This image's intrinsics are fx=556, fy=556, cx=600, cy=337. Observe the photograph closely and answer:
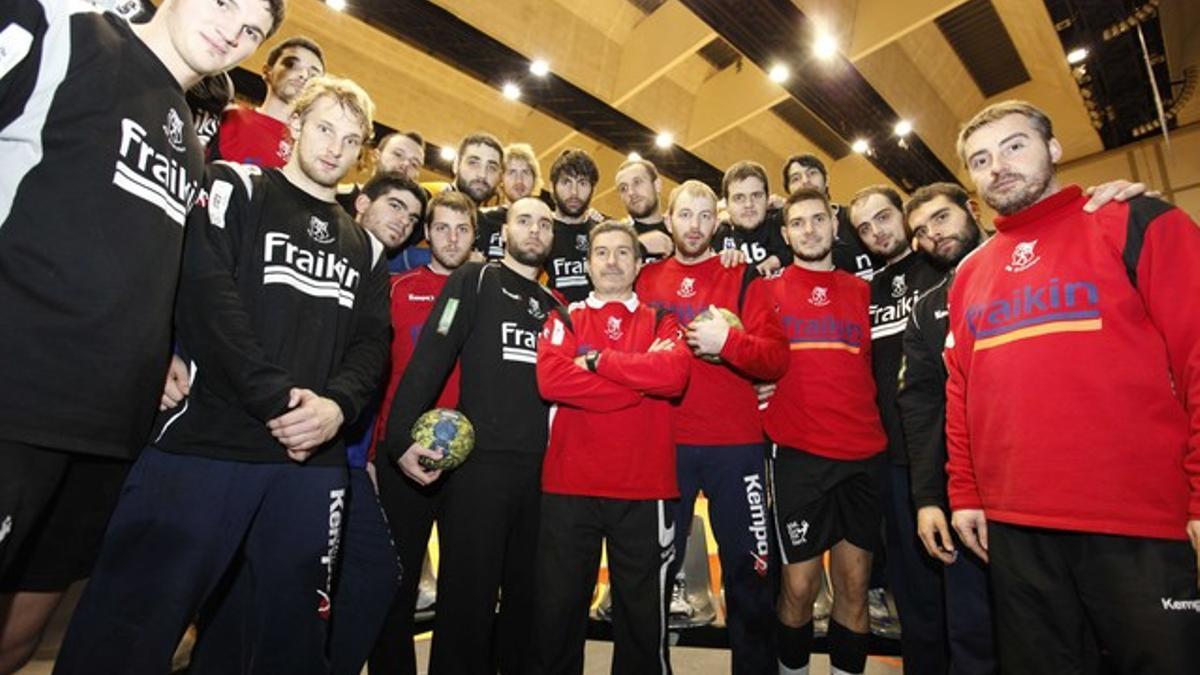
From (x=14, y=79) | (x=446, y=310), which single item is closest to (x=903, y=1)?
(x=446, y=310)

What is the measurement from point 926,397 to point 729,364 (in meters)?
0.95

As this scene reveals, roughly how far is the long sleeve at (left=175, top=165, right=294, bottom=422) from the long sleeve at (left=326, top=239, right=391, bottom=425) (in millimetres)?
205

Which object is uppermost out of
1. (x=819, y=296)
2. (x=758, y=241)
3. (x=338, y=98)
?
(x=758, y=241)

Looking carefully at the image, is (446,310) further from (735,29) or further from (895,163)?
(895,163)

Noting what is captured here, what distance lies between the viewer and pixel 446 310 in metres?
2.88

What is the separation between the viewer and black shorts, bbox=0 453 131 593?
171 centimetres

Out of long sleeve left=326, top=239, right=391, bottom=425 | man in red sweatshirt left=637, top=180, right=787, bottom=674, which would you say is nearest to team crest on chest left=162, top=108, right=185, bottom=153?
long sleeve left=326, top=239, right=391, bottom=425

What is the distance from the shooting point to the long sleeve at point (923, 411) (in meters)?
2.55

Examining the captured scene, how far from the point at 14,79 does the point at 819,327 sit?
3.28 metres

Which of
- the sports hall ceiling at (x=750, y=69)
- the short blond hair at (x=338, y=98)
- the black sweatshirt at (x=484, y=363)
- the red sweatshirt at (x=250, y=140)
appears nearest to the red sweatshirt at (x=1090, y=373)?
the black sweatshirt at (x=484, y=363)

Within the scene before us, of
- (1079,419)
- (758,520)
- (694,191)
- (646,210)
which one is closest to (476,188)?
(646,210)

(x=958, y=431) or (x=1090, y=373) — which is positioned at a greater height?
(x=1090, y=373)

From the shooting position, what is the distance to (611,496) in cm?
261

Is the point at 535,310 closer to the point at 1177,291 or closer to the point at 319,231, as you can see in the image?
the point at 319,231
